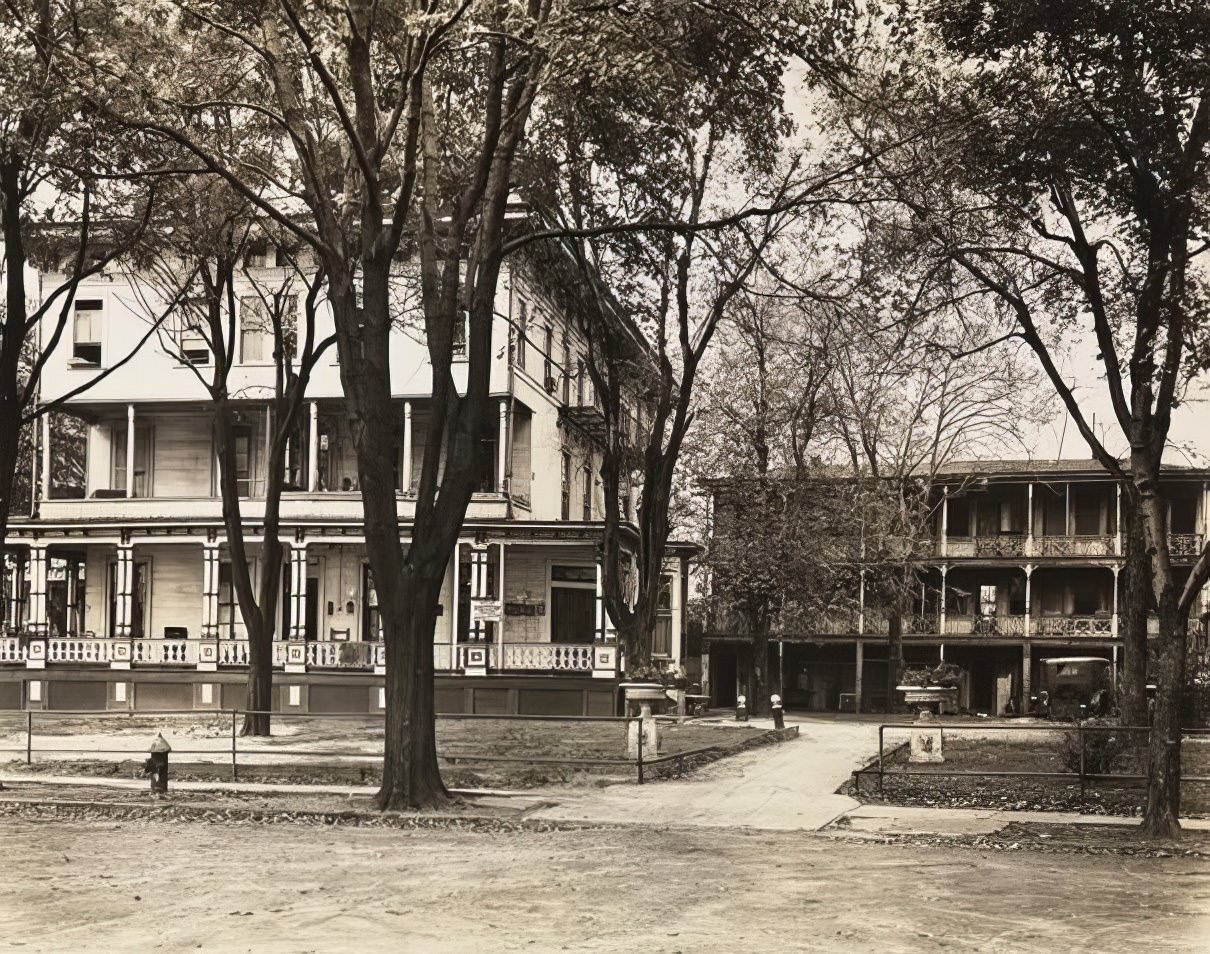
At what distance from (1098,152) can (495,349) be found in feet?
71.3

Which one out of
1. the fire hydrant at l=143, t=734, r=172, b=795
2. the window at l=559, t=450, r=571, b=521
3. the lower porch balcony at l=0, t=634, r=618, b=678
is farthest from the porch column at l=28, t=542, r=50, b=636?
the fire hydrant at l=143, t=734, r=172, b=795

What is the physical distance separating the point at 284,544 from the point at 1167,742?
2728 centimetres

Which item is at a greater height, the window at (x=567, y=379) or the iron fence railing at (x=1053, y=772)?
the window at (x=567, y=379)

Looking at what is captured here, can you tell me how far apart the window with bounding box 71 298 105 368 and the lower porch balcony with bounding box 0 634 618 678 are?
755 cm

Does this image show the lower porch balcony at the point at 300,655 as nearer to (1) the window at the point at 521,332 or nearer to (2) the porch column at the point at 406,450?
(2) the porch column at the point at 406,450

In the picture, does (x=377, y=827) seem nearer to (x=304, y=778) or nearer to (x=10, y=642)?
(x=304, y=778)

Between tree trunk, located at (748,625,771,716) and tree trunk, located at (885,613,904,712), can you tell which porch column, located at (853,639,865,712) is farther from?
tree trunk, located at (748,625,771,716)

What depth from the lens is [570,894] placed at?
Result: 10969 millimetres

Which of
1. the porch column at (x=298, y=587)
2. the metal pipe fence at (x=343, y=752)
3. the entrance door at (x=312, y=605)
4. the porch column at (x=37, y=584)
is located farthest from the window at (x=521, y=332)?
the metal pipe fence at (x=343, y=752)

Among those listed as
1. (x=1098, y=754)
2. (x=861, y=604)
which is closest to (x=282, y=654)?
(x=861, y=604)

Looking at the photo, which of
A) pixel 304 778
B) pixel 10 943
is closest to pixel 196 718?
pixel 304 778

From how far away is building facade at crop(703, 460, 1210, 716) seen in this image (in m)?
50.4

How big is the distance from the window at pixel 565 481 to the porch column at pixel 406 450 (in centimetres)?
614

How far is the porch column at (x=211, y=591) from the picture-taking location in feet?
123
